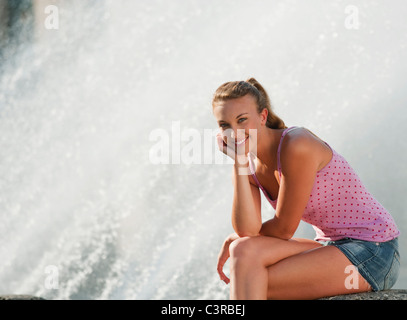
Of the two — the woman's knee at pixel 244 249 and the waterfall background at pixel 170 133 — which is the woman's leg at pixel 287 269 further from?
the waterfall background at pixel 170 133

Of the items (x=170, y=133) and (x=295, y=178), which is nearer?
(x=295, y=178)

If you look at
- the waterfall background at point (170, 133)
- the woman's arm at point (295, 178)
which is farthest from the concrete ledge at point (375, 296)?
the waterfall background at point (170, 133)

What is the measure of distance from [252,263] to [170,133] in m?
5.87

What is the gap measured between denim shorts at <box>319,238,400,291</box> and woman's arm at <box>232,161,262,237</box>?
0.38 metres

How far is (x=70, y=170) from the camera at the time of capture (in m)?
8.21

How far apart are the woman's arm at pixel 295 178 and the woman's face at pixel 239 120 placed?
0.20 metres

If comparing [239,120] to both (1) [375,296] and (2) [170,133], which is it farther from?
(2) [170,133]

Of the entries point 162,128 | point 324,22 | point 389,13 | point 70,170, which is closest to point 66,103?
point 70,170

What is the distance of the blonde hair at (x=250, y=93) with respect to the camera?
2.55 metres

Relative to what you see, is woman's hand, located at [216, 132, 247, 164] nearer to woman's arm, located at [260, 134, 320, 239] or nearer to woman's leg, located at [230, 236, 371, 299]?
woman's arm, located at [260, 134, 320, 239]

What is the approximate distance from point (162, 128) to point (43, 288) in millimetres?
2859

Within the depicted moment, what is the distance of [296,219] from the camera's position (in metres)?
2.42

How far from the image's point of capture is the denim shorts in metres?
2.37

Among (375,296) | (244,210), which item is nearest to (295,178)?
(244,210)
